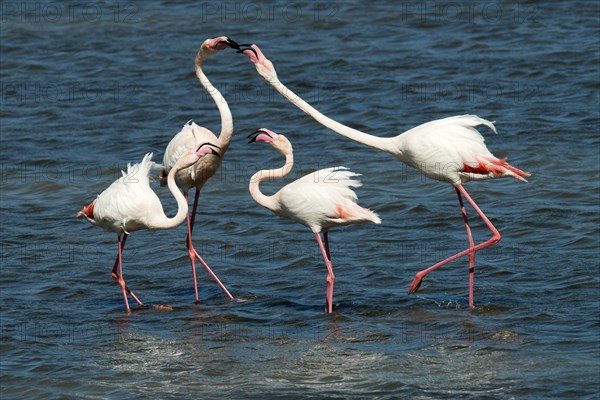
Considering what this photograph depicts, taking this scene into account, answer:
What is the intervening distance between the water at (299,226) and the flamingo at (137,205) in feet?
2.06

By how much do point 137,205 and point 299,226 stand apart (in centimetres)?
248

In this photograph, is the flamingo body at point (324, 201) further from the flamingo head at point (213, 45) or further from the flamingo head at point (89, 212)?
the flamingo head at point (89, 212)

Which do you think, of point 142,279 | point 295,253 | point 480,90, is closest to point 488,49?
point 480,90

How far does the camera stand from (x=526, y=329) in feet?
26.2

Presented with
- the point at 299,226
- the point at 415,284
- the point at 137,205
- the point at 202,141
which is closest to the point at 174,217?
the point at 137,205

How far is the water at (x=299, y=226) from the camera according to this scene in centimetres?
746

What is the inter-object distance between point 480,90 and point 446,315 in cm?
669

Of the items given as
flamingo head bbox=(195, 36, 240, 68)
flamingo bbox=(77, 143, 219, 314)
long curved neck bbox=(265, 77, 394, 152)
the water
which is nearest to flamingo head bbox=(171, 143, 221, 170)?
flamingo bbox=(77, 143, 219, 314)

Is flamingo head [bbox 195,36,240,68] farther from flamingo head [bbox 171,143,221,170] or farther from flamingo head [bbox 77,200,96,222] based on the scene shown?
flamingo head [bbox 77,200,96,222]

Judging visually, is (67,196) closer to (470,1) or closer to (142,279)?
(142,279)

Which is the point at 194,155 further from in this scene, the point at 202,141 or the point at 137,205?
the point at 137,205

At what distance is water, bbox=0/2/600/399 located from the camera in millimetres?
7461

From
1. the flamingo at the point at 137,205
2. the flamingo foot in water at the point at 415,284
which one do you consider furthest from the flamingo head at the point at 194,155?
the flamingo foot in water at the point at 415,284

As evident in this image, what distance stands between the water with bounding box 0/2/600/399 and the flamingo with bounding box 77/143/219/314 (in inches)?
24.8
